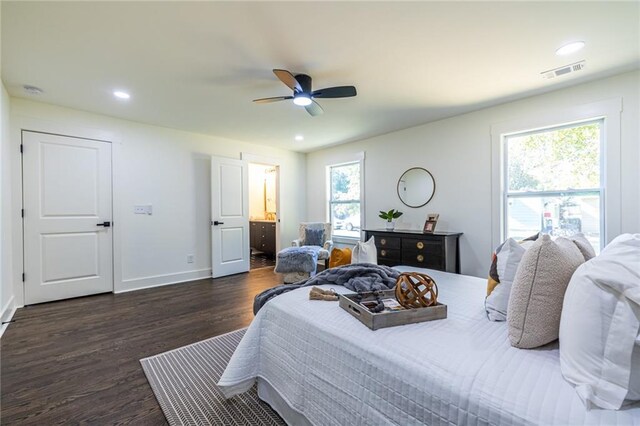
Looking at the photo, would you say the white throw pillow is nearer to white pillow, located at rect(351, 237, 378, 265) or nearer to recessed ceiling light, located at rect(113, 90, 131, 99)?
white pillow, located at rect(351, 237, 378, 265)

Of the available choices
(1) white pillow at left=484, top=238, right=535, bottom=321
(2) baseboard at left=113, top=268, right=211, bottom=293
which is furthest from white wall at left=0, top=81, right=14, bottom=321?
(1) white pillow at left=484, top=238, right=535, bottom=321

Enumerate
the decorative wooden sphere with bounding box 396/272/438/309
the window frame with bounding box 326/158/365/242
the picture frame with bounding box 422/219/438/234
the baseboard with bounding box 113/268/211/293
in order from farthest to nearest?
the window frame with bounding box 326/158/365/242 < the baseboard with bounding box 113/268/211/293 < the picture frame with bounding box 422/219/438/234 < the decorative wooden sphere with bounding box 396/272/438/309

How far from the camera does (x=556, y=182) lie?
309 centimetres

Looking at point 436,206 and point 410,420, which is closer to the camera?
point 410,420

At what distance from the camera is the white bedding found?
0.80 meters

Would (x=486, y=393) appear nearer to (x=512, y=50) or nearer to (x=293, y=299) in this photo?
(x=293, y=299)

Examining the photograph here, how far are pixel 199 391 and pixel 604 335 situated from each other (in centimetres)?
201

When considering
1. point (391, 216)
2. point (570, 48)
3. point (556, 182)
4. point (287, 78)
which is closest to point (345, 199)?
point (391, 216)

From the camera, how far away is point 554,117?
3008 mm

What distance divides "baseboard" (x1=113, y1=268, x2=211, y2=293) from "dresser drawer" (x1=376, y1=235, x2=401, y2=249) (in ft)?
9.50

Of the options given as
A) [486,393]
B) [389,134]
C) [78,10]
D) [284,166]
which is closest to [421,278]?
[486,393]

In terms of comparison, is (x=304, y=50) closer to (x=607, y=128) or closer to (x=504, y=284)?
(x=504, y=284)

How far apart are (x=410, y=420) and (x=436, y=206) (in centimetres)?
348

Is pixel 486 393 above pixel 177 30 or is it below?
below
